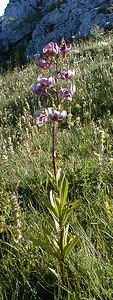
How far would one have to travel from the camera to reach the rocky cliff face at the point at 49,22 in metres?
14.1

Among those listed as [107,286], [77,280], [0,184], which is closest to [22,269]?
[77,280]

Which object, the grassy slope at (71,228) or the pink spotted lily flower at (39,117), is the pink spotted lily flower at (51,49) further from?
the grassy slope at (71,228)

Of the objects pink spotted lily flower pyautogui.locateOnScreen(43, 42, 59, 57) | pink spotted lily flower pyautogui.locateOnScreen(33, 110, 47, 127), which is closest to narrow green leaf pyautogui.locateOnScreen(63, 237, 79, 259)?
pink spotted lily flower pyautogui.locateOnScreen(33, 110, 47, 127)

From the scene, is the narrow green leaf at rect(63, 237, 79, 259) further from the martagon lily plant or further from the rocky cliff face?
the rocky cliff face

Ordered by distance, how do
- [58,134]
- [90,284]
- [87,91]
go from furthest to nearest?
[87,91]
[58,134]
[90,284]

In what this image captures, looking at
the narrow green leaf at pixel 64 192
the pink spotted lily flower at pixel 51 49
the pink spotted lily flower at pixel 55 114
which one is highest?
the pink spotted lily flower at pixel 51 49

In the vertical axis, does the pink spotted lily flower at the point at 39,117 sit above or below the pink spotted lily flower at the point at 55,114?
above

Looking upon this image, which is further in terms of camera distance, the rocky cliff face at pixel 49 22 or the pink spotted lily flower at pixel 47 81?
the rocky cliff face at pixel 49 22

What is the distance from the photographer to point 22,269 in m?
1.62

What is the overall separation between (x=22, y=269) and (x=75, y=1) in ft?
54.8

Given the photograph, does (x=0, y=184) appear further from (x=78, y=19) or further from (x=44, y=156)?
(x=78, y=19)

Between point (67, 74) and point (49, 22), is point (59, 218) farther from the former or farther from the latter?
point (49, 22)

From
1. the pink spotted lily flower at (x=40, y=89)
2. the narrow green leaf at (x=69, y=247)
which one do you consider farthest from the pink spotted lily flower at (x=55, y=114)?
the narrow green leaf at (x=69, y=247)

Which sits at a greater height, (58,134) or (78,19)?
(78,19)
